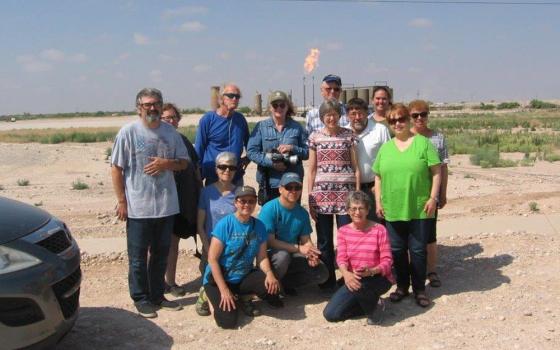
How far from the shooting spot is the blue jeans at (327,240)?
17.5ft

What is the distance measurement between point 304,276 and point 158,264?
1.34m

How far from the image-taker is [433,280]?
5562 mm

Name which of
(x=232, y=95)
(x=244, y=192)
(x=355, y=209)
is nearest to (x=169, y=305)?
(x=244, y=192)

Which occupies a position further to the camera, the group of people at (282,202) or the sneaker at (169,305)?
the sneaker at (169,305)

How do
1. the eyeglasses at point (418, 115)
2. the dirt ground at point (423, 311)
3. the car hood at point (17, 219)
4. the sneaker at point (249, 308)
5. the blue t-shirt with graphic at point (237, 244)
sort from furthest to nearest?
the eyeglasses at point (418, 115), the sneaker at point (249, 308), the blue t-shirt with graphic at point (237, 244), the dirt ground at point (423, 311), the car hood at point (17, 219)

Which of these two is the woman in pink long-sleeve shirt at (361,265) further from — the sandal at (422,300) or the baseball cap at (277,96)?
the baseball cap at (277,96)

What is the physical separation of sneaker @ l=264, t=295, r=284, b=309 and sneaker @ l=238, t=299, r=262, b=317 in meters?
0.14

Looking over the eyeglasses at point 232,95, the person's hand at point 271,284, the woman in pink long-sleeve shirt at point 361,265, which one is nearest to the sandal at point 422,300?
the woman in pink long-sleeve shirt at point 361,265

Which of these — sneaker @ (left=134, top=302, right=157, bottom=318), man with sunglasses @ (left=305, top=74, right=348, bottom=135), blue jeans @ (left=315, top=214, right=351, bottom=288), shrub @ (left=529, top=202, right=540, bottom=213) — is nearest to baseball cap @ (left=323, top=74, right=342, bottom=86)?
man with sunglasses @ (left=305, top=74, right=348, bottom=135)

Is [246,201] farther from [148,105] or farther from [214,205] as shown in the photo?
[148,105]

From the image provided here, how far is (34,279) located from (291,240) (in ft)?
7.93

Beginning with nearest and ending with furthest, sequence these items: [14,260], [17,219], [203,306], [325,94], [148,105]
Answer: [14,260], [17,219], [148,105], [203,306], [325,94]

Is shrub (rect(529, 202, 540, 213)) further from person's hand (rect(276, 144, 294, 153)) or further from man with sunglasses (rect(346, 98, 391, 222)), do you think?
person's hand (rect(276, 144, 294, 153))

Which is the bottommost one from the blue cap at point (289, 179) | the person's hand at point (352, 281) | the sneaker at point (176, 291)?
the sneaker at point (176, 291)
